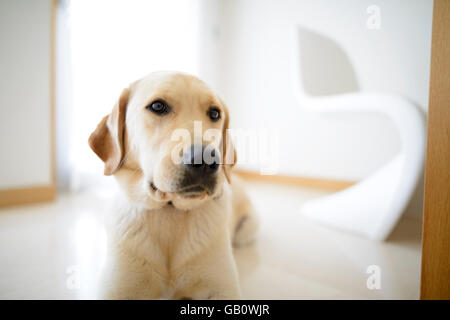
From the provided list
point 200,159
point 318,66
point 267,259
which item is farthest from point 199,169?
point 318,66

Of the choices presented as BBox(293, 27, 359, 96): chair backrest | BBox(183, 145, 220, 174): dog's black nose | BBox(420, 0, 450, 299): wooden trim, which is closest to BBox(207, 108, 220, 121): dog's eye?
BBox(183, 145, 220, 174): dog's black nose

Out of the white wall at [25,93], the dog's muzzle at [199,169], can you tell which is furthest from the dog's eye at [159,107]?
the white wall at [25,93]

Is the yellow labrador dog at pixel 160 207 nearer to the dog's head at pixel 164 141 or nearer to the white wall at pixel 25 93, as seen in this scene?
the dog's head at pixel 164 141

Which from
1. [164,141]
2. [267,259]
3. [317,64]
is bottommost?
[267,259]

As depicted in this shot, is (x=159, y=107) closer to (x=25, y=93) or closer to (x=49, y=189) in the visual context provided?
(x=25, y=93)

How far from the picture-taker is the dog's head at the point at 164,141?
2.20 feet

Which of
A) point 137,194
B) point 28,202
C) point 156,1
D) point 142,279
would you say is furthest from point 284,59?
point 28,202

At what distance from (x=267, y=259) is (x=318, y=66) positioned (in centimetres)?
166

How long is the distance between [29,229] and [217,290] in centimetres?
152

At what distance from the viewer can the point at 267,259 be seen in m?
1.32

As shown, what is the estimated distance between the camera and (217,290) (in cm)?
80

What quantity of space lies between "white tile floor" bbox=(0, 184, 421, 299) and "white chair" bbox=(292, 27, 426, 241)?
118 millimetres

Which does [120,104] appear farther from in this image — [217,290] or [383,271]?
[383,271]

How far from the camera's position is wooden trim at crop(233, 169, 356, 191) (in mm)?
2976
